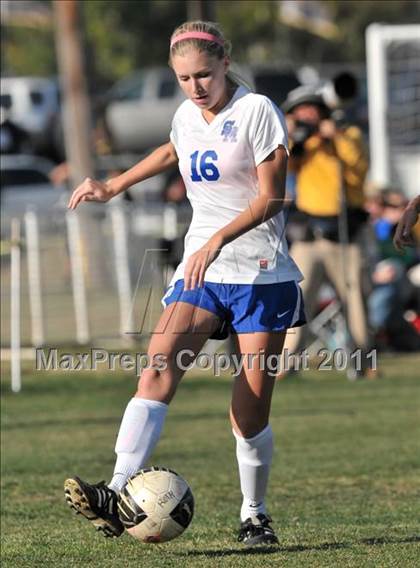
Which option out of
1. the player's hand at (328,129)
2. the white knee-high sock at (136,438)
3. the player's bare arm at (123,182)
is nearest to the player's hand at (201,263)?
the white knee-high sock at (136,438)

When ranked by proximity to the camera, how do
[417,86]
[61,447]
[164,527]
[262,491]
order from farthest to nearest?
[417,86], [61,447], [262,491], [164,527]

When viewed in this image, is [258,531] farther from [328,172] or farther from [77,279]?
[77,279]

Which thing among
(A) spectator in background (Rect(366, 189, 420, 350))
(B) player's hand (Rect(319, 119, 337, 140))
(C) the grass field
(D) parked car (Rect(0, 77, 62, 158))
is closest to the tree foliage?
(D) parked car (Rect(0, 77, 62, 158))

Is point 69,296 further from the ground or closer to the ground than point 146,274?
closer to the ground

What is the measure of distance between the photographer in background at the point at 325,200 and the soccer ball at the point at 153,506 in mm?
7754

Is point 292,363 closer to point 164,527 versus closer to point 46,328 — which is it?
point 46,328

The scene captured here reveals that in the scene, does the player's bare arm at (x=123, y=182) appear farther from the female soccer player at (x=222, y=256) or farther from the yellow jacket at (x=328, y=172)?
the yellow jacket at (x=328, y=172)

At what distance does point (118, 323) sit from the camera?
16.3 meters

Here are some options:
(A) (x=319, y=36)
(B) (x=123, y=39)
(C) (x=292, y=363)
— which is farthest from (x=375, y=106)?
(A) (x=319, y=36)

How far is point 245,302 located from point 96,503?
1.02m

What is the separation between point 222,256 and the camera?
6.11 metres

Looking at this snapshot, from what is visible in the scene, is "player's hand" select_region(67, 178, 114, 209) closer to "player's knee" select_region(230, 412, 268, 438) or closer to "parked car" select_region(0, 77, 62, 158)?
"player's knee" select_region(230, 412, 268, 438)

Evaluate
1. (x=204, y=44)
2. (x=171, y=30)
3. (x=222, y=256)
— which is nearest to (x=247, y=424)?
(x=222, y=256)

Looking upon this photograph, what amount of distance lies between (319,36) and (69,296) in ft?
174
